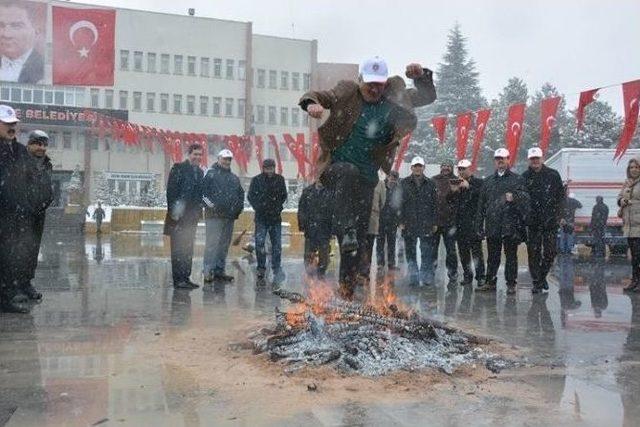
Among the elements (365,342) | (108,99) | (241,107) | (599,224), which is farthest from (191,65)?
(365,342)

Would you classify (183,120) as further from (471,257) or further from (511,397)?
(511,397)

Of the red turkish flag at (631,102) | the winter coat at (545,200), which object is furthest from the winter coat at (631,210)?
the red turkish flag at (631,102)

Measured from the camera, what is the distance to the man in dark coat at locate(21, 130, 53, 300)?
25.4 ft

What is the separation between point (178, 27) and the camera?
2199 inches

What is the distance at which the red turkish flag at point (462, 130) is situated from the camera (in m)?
19.1

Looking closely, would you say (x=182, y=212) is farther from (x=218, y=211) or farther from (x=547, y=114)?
(x=547, y=114)

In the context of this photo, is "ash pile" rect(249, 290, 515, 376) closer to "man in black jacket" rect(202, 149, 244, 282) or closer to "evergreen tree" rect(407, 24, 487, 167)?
"man in black jacket" rect(202, 149, 244, 282)

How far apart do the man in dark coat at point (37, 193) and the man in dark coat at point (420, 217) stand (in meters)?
5.24

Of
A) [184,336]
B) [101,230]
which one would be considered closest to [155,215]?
[101,230]

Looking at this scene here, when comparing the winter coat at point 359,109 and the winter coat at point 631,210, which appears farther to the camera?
the winter coat at point 631,210

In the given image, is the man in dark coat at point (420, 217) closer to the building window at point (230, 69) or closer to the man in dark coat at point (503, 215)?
the man in dark coat at point (503, 215)

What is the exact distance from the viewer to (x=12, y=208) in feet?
24.6

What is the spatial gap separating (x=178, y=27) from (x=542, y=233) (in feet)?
166

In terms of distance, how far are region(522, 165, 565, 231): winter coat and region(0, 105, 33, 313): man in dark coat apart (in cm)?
645
